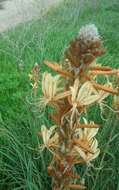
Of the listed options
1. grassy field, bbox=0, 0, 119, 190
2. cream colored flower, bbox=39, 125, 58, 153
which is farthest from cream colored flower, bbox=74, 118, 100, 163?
grassy field, bbox=0, 0, 119, 190

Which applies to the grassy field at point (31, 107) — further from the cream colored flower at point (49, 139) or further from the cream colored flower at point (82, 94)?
the cream colored flower at point (82, 94)

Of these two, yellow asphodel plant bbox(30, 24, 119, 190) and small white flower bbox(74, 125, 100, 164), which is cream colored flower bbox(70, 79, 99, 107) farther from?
small white flower bbox(74, 125, 100, 164)

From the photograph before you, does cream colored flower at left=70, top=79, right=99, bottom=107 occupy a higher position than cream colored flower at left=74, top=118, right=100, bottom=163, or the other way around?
cream colored flower at left=70, top=79, right=99, bottom=107

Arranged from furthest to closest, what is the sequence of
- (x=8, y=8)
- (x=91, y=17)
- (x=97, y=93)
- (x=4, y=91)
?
(x=8, y=8), (x=91, y=17), (x=4, y=91), (x=97, y=93)

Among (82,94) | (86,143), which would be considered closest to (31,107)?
(86,143)

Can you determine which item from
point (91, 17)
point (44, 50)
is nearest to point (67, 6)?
point (91, 17)

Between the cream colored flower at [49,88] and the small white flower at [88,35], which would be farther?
the cream colored flower at [49,88]

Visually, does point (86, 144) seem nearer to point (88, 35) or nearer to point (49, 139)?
point (49, 139)

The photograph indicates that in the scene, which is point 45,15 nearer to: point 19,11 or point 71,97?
point 19,11

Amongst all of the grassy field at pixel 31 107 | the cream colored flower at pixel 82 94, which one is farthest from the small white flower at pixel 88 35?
the grassy field at pixel 31 107
